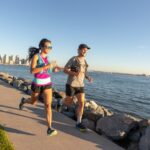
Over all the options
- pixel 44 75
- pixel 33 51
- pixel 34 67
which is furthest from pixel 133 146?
pixel 33 51

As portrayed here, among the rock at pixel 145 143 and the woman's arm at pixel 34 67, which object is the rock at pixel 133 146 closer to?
the rock at pixel 145 143

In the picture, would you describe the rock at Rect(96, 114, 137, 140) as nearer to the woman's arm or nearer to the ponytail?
the woman's arm

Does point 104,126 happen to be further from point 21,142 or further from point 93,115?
point 21,142

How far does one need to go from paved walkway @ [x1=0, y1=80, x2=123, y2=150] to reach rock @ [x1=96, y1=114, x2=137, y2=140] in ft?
2.22

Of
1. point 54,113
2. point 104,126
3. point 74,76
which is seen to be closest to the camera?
point 74,76

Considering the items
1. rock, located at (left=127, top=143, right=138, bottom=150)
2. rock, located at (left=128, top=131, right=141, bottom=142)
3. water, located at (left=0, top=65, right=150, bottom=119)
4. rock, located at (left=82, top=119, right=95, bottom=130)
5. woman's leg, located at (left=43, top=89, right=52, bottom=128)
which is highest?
woman's leg, located at (left=43, top=89, right=52, bottom=128)

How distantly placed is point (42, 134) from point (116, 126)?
221 cm

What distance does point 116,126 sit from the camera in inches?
288

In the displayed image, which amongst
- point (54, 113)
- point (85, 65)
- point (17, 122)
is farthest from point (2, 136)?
point (54, 113)

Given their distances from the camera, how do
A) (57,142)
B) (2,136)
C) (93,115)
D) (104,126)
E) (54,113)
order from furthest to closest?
(93,115) < (54,113) < (104,126) < (57,142) < (2,136)

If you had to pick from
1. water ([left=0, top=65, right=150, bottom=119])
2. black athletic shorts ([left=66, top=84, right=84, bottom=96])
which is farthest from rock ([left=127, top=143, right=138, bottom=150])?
water ([left=0, top=65, right=150, bottom=119])

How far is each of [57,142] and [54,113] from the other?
293 cm

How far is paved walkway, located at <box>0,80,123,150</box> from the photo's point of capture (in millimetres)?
5512

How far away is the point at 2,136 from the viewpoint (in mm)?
5195
